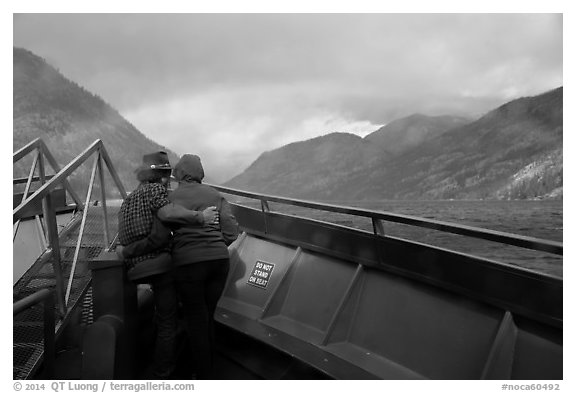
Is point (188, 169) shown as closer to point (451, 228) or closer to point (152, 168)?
point (152, 168)

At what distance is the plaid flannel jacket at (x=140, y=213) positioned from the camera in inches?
124

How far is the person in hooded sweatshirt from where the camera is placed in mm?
3145

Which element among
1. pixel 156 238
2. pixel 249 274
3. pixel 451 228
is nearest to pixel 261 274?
pixel 249 274

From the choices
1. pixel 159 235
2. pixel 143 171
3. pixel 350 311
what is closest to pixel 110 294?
pixel 159 235

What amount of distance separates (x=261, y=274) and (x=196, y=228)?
5.65ft

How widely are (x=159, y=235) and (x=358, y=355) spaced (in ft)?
5.68

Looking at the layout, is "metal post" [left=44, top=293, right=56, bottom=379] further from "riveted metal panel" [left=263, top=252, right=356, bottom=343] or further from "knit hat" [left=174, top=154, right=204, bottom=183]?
"riveted metal panel" [left=263, top=252, right=356, bottom=343]

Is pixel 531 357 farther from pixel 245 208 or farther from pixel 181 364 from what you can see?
pixel 245 208

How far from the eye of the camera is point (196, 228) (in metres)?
3.18

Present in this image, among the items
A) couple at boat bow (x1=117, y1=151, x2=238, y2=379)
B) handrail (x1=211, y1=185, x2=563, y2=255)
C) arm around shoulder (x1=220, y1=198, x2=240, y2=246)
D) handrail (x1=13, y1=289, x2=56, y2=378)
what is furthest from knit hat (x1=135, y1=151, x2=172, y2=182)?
handrail (x1=211, y1=185, x2=563, y2=255)

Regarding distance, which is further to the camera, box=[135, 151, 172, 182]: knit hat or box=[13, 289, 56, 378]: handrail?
box=[135, 151, 172, 182]: knit hat

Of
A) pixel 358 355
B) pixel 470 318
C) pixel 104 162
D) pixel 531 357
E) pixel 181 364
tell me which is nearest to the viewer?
pixel 531 357

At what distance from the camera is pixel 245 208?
543 cm

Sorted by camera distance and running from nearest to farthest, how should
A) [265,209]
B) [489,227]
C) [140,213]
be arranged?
[140,213] < [265,209] < [489,227]
